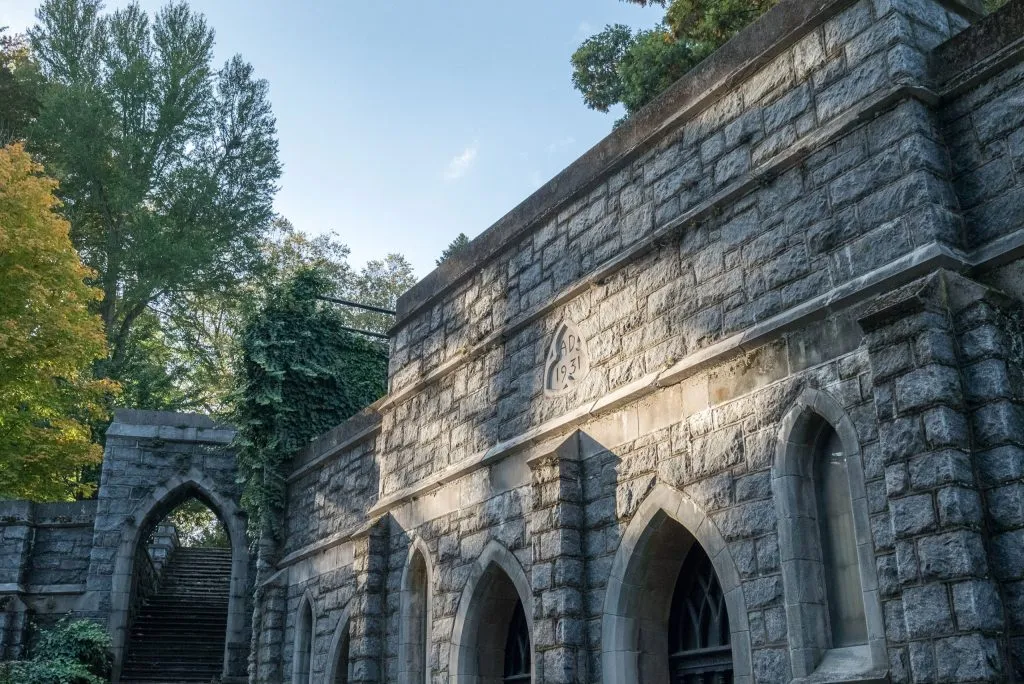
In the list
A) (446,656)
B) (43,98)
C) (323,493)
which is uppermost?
(43,98)

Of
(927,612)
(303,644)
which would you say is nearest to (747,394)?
(927,612)

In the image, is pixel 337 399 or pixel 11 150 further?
pixel 11 150

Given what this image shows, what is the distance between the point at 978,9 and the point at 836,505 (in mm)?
3257

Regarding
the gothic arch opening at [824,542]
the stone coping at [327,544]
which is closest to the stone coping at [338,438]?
the stone coping at [327,544]

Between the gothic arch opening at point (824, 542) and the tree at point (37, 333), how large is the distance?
12.1 meters

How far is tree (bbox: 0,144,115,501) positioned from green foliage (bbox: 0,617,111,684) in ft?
9.35

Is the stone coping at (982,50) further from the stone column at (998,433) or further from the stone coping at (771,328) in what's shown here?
the stone column at (998,433)

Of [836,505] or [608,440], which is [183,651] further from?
[836,505]

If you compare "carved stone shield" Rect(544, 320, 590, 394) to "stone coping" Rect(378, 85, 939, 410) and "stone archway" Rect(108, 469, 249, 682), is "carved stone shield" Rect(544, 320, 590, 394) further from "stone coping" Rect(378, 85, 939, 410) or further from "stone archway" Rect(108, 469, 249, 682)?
"stone archway" Rect(108, 469, 249, 682)

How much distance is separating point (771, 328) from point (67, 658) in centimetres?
1258

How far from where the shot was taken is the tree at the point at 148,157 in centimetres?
2425

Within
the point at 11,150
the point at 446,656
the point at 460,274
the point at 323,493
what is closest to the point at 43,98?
the point at 11,150

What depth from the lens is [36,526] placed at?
1661 cm

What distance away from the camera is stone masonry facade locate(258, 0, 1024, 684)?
4.96 meters
